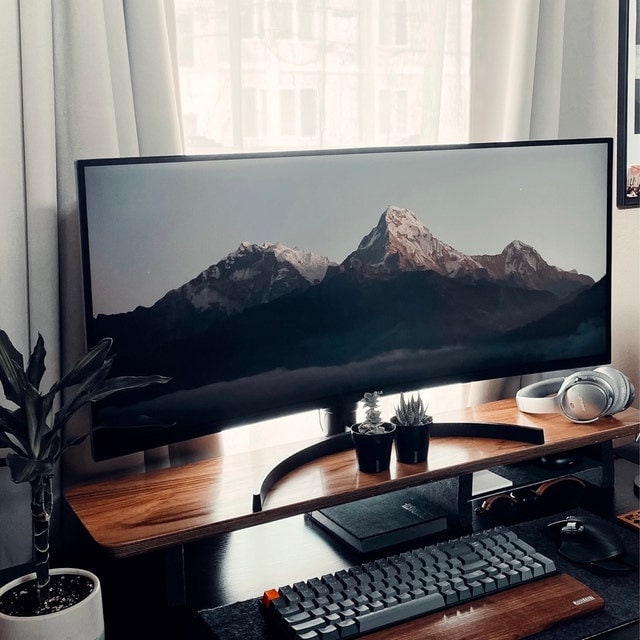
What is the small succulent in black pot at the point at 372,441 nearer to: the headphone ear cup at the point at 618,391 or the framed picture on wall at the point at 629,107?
the headphone ear cup at the point at 618,391

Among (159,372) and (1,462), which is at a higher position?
(159,372)

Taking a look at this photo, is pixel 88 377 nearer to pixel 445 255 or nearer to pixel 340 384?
pixel 340 384

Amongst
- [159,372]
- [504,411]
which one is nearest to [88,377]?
[159,372]

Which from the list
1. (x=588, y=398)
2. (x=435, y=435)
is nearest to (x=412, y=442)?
(x=435, y=435)

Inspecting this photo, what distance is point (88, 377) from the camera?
3.64 ft

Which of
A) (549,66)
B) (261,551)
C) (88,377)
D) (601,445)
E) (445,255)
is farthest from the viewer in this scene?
(549,66)

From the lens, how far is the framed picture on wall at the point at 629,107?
187 cm

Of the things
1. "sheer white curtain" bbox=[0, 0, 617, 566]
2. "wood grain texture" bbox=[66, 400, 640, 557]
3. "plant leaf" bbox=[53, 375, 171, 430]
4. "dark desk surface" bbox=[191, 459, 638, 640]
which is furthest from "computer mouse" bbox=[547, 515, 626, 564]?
"plant leaf" bbox=[53, 375, 171, 430]

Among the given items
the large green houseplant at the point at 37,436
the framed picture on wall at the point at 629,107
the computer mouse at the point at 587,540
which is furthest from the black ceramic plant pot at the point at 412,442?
the framed picture on wall at the point at 629,107

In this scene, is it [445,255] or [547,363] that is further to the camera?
[547,363]

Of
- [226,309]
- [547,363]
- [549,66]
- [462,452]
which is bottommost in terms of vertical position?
[462,452]

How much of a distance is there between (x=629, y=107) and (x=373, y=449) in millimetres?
1053

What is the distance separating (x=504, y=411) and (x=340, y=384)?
0.37 meters

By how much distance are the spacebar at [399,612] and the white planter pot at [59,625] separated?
0.32m
